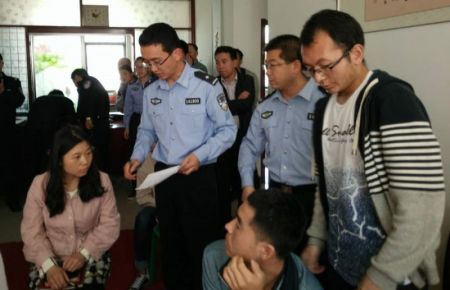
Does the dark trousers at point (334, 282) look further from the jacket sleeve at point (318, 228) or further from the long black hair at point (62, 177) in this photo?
the long black hair at point (62, 177)

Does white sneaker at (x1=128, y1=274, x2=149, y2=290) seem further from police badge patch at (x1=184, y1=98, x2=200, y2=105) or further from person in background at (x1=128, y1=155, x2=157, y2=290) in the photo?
police badge patch at (x1=184, y1=98, x2=200, y2=105)

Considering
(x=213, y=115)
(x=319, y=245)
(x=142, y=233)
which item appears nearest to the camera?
(x=319, y=245)

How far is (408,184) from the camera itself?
3.32 feet

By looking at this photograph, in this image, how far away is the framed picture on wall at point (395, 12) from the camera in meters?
1.84

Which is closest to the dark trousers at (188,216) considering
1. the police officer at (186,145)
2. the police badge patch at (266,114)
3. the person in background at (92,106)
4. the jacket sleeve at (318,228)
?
the police officer at (186,145)

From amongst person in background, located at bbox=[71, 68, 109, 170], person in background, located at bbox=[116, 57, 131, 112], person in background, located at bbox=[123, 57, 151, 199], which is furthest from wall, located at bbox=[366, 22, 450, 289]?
person in background, located at bbox=[116, 57, 131, 112]

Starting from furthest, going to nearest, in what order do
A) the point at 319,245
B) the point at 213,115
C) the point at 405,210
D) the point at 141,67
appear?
the point at 141,67 → the point at 213,115 → the point at 319,245 → the point at 405,210

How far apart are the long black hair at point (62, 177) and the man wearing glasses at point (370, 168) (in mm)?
1185

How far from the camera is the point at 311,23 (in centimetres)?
119

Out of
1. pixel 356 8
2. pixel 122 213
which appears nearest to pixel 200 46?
pixel 122 213

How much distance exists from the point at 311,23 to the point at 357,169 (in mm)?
410

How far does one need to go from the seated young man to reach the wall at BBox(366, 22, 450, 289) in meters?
0.88

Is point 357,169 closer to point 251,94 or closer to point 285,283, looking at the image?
point 285,283

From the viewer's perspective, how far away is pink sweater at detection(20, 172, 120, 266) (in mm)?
2018
